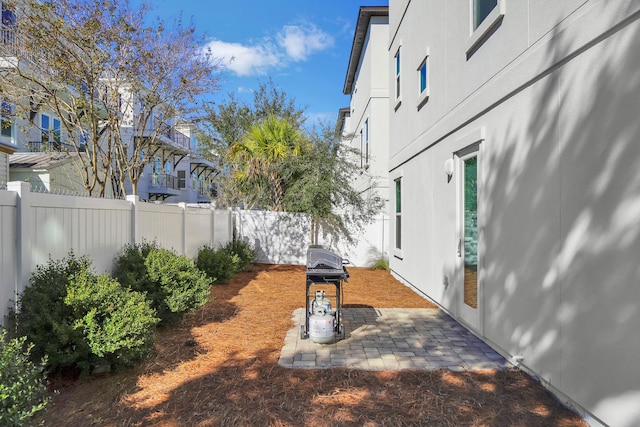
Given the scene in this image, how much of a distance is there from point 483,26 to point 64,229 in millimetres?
5459

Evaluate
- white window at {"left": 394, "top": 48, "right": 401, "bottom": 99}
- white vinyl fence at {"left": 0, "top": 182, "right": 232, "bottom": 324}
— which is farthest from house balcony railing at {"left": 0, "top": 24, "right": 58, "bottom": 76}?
white window at {"left": 394, "top": 48, "right": 401, "bottom": 99}

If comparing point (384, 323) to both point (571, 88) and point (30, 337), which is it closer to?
point (571, 88)

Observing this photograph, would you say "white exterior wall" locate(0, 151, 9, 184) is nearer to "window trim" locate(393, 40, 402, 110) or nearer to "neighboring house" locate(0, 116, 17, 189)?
"neighboring house" locate(0, 116, 17, 189)

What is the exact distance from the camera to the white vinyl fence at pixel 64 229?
3295 millimetres

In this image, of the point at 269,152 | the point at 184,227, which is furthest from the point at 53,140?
the point at 269,152

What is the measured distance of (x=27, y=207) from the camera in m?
3.46

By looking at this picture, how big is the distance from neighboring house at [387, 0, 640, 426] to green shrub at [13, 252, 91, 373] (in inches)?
163

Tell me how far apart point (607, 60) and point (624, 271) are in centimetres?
150

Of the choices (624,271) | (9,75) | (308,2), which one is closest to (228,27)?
(308,2)

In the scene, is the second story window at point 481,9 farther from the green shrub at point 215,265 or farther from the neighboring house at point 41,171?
the neighboring house at point 41,171

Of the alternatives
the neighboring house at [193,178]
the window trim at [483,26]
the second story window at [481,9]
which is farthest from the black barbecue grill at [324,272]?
the neighboring house at [193,178]

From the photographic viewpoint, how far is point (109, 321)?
3.47m

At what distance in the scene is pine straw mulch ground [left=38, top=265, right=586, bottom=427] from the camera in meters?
2.97

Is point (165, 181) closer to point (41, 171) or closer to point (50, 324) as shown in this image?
point (41, 171)
